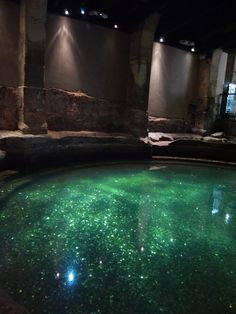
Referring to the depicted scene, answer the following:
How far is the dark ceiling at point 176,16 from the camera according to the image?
25.2 ft

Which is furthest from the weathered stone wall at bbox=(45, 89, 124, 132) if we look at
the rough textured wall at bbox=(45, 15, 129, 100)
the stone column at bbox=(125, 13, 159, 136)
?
the stone column at bbox=(125, 13, 159, 136)

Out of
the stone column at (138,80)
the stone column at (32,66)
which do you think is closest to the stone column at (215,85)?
the stone column at (138,80)

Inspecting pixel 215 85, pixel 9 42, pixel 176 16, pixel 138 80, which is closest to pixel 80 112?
pixel 138 80

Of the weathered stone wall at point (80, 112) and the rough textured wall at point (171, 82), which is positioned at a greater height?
the rough textured wall at point (171, 82)

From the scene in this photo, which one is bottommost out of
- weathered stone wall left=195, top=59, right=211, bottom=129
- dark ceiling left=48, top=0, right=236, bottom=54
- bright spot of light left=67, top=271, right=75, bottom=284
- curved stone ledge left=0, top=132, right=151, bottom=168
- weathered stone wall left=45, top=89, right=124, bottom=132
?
bright spot of light left=67, top=271, right=75, bottom=284

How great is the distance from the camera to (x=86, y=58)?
8.40 m

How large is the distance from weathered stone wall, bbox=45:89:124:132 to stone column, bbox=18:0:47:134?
3.38ft

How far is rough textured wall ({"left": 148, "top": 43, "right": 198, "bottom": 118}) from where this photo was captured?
10117mm

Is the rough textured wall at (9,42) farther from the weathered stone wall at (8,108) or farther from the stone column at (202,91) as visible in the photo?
the stone column at (202,91)

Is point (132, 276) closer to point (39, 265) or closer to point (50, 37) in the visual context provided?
point (39, 265)

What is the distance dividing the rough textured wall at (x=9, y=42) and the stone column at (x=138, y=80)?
3643 millimetres

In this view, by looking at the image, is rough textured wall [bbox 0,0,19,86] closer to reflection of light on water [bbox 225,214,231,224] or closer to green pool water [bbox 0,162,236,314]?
green pool water [bbox 0,162,236,314]

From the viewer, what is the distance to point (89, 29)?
8289mm

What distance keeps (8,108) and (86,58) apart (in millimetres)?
2921
